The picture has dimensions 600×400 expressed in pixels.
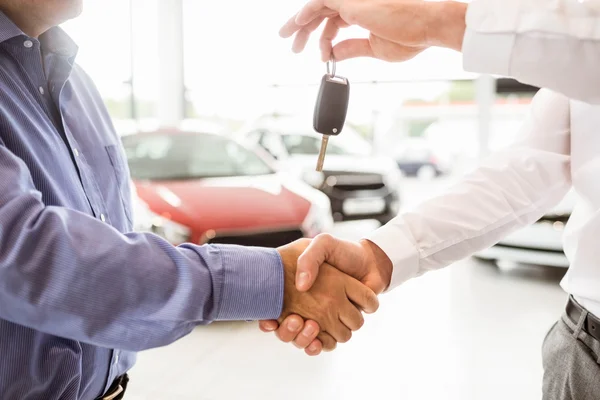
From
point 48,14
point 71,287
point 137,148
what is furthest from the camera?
point 137,148

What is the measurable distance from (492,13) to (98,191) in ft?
2.91

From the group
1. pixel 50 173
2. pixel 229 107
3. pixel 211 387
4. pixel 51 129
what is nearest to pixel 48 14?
pixel 51 129

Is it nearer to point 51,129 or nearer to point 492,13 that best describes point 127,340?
point 51,129

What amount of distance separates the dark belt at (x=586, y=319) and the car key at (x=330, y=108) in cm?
64

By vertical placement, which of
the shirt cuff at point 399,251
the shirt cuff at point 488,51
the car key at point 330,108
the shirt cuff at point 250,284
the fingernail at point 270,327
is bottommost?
the fingernail at point 270,327

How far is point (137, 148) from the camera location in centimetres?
486

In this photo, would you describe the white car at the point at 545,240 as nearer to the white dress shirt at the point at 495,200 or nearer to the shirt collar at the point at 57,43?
the white dress shirt at the point at 495,200

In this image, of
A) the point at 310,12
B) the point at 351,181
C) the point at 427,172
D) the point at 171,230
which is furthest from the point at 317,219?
the point at 427,172

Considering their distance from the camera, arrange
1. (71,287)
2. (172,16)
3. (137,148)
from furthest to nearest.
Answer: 1. (172,16)
2. (137,148)
3. (71,287)

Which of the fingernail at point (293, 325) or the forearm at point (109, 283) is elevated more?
the forearm at point (109, 283)

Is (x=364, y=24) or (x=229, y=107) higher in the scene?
(x=364, y=24)

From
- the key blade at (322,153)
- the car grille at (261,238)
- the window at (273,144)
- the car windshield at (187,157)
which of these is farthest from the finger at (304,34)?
the window at (273,144)

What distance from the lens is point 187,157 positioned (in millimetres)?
4812

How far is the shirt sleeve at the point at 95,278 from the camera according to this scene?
94 cm
